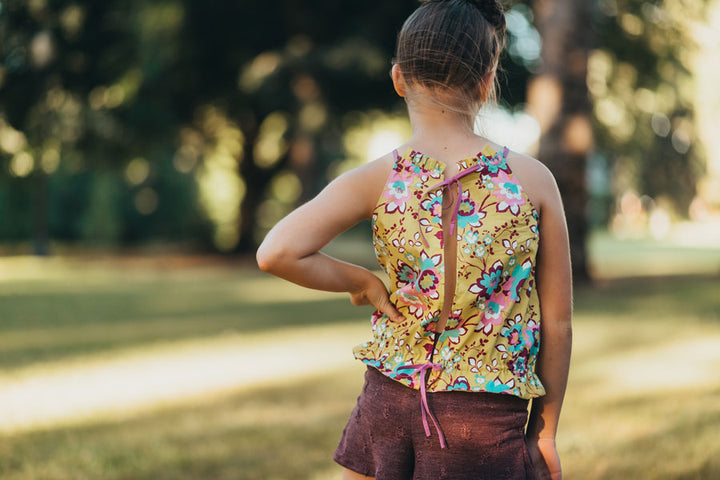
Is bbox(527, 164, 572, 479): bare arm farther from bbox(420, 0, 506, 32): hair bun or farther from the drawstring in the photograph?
bbox(420, 0, 506, 32): hair bun

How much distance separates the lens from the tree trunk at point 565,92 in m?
12.6

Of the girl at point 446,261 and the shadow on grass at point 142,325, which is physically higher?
the girl at point 446,261

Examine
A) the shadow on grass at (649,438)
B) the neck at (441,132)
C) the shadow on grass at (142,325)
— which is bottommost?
the shadow on grass at (142,325)

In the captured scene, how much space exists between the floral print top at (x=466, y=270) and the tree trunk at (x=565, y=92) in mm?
11059

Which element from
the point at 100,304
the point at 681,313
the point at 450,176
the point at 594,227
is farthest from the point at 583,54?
the point at 594,227

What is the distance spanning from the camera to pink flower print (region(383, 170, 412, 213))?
197cm

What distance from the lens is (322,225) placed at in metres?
1.98

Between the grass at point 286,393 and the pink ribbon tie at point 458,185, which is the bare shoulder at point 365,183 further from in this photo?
the grass at point 286,393

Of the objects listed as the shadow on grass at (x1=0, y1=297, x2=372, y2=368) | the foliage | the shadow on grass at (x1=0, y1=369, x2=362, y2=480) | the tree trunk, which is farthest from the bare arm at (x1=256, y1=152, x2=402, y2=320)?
the foliage

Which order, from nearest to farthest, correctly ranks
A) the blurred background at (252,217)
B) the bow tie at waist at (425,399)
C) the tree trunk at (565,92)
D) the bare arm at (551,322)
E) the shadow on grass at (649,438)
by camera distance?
the bow tie at waist at (425,399) → the bare arm at (551,322) → the shadow on grass at (649,438) → the blurred background at (252,217) → the tree trunk at (565,92)

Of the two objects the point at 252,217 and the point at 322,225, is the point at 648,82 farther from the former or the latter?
the point at 322,225

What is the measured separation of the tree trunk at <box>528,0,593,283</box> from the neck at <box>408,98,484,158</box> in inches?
434

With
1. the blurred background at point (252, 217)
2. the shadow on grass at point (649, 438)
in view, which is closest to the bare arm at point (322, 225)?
the blurred background at point (252, 217)

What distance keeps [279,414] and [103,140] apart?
607 inches
